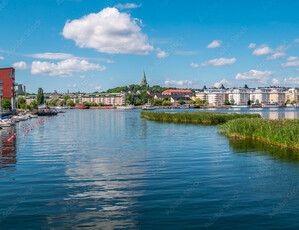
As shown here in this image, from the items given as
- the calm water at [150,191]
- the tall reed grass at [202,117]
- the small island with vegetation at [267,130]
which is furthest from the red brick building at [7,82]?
the calm water at [150,191]

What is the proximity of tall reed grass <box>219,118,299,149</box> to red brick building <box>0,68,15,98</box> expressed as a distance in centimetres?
9887

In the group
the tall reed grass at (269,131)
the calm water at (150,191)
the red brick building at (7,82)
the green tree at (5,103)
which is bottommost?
the calm water at (150,191)

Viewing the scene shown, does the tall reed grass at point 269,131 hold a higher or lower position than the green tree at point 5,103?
lower

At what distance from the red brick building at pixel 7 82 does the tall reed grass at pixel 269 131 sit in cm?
9887

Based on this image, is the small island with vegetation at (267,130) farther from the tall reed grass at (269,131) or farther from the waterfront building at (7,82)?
the waterfront building at (7,82)

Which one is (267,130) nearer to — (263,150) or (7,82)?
(263,150)

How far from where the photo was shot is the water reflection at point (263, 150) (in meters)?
27.9

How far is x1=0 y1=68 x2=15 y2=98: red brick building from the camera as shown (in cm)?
11969

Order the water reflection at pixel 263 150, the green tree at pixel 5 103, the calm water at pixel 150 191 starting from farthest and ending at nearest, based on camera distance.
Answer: the green tree at pixel 5 103
the water reflection at pixel 263 150
the calm water at pixel 150 191

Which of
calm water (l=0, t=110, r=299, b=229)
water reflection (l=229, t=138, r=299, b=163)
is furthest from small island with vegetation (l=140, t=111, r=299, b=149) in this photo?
calm water (l=0, t=110, r=299, b=229)

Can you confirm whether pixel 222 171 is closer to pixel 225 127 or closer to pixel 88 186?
pixel 88 186

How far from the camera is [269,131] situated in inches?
1454

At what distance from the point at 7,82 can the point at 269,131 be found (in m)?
111

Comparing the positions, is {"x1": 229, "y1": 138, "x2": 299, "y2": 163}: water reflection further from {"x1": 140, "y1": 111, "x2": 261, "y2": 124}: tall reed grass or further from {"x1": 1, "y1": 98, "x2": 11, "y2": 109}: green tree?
{"x1": 1, "y1": 98, "x2": 11, "y2": 109}: green tree
